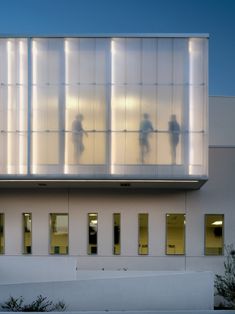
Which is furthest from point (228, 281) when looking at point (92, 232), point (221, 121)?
point (221, 121)

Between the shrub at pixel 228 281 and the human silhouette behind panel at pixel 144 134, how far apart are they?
514 cm

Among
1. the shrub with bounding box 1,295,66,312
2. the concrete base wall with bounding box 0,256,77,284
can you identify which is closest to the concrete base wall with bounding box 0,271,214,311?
the shrub with bounding box 1,295,66,312

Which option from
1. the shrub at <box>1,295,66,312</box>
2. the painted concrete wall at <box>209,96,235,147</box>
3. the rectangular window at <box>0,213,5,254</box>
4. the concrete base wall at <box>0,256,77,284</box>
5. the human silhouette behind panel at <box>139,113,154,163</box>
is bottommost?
the shrub at <box>1,295,66,312</box>

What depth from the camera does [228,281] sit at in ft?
54.7

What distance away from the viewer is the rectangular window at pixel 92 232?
17969 millimetres

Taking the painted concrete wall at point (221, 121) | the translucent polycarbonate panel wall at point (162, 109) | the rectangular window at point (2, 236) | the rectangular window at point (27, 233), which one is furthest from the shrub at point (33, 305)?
the painted concrete wall at point (221, 121)

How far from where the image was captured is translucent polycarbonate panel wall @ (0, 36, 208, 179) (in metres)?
15.3

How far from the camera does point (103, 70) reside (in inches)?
612

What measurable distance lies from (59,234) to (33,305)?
5739 mm

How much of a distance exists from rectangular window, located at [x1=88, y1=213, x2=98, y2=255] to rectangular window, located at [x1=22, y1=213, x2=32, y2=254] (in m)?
2.34

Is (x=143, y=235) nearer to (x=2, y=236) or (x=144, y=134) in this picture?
(x=144, y=134)

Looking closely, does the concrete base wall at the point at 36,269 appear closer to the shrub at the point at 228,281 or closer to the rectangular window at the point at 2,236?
the rectangular window at the point at 2,236

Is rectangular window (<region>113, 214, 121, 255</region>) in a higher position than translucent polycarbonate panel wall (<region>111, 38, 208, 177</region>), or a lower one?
lower

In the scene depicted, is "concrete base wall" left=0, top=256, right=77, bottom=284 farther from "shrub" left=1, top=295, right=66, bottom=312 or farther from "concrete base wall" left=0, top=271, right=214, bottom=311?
"shrub" left=1, top=295, right=66, bottom=312
